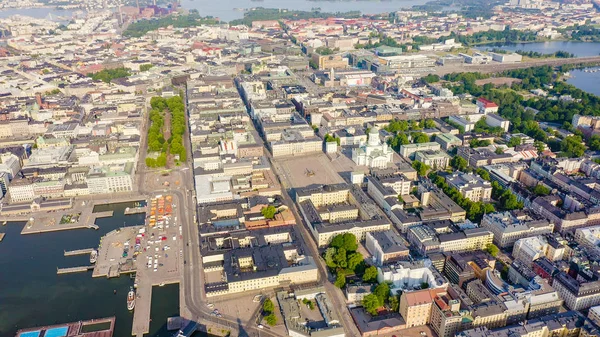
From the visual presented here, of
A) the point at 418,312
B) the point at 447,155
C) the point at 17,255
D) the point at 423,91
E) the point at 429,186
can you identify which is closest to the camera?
the point at 418,312

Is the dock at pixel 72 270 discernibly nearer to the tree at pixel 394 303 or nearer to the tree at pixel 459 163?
the tree at pixel 394 303

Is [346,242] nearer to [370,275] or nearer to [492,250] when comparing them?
[370,275]

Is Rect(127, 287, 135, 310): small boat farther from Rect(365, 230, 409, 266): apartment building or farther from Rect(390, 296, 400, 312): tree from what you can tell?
Rect(365, 230, 409, 266): apartment building

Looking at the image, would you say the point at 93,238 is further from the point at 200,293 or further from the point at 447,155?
the point at 447,155

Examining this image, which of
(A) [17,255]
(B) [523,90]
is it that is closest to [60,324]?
(A) [17,255]

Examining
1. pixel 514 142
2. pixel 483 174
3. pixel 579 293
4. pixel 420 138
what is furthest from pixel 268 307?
pixel 514 142
